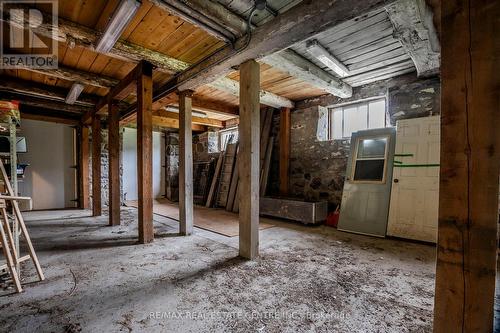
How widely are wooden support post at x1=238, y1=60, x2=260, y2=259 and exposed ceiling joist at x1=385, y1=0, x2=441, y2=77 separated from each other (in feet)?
4.31

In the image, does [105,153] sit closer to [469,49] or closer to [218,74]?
[218,74]

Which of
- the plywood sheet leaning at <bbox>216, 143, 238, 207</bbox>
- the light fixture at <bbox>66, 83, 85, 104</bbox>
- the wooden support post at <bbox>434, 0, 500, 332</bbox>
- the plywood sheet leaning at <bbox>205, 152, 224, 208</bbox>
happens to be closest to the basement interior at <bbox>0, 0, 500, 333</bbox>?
the wooden support post at <bbox>434, 0, 500, 332</bbox>

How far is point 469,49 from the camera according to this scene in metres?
0.92

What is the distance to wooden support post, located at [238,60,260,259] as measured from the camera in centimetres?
245

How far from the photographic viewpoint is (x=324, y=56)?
2760 millimetres

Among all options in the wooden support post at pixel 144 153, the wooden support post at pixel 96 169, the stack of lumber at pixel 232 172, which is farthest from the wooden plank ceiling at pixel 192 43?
the stack of lumber at pixel 232 172

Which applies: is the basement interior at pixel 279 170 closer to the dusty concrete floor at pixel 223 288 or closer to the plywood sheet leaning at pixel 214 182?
the dusty concrete floor at pixel 223 288

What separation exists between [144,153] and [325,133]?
339 centimetres

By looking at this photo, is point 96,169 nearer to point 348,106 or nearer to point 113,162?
point 113,162

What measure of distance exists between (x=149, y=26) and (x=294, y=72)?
178 cm

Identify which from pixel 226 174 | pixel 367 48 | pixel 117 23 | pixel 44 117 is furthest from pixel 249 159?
pixel 44 117

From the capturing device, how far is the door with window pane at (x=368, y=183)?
341cm

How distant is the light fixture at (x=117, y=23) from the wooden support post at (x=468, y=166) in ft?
6.74

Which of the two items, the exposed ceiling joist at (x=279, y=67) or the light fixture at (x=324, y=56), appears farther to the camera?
the light fixture at (x=324, y=56)
